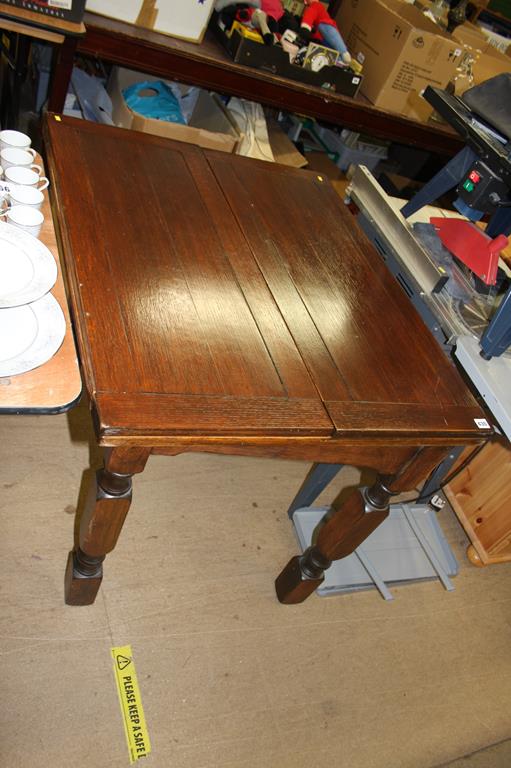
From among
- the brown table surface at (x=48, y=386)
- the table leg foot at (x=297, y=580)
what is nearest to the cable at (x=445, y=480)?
the table leg foot at (x=297, y=580)

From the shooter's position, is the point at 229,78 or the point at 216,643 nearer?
the point at 216,643

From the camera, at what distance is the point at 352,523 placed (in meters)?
1.35

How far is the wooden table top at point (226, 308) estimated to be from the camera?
3.13 feet

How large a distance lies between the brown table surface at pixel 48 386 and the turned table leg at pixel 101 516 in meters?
0.12

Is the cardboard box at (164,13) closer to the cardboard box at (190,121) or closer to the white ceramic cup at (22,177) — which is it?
the cardboard box at (190,121)

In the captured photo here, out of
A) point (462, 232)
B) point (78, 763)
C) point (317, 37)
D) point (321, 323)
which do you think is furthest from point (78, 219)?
point (317, 37)

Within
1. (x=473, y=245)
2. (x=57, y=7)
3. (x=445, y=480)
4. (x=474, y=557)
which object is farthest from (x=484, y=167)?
(x=57, y=7)

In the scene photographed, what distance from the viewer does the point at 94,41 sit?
6.52 feet

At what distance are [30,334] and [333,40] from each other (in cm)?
204

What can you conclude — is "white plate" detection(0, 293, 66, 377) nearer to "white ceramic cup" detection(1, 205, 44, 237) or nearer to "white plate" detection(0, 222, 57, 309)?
"white plate" detection(0, 222, 57, 309)

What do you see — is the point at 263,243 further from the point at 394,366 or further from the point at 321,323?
the point at 394,366

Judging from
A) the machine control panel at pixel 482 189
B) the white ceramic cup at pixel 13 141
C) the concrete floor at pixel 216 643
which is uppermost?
the machine control panel at pixel 482 189

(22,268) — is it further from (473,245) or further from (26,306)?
(473,245)

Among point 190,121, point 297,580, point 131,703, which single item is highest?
point 190,121
